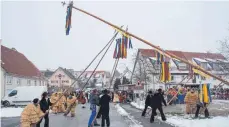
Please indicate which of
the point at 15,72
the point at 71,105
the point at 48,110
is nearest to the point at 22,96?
the point at 15,72

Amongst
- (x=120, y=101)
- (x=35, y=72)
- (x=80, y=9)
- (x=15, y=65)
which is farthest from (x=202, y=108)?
(x=35, y=72)

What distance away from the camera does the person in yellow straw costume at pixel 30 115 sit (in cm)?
1302

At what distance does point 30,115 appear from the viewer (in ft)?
42.9

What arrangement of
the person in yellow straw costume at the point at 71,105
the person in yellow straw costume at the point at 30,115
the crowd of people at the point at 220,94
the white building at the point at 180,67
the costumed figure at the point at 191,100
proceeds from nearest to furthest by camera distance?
the person in yellow straw costume at the point at 30,115 < the costumed figure at the point at 191,100 < the person in yellow straw costume at the point at 71,105 < the crowd of people at the point at 220,94 < the white building at the point at 180,67

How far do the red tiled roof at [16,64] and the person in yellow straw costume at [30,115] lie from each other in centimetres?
3330

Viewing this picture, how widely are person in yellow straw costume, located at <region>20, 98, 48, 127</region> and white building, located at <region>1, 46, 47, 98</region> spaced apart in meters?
31.6

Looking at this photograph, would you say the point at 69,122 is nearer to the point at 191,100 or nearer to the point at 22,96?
the point at 191,100

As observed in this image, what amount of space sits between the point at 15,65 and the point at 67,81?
54.5 meters

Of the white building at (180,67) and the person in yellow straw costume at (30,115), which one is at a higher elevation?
the white building at (180,67)

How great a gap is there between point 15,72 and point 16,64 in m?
5.42

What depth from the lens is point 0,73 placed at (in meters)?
43.0

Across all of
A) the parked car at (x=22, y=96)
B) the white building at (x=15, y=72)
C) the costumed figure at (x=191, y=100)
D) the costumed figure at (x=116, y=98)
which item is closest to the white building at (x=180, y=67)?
the costumed figure at (x=116, y=98)

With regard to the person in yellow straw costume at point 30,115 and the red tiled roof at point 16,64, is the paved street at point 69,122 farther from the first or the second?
the red tiled roof at point 16,64

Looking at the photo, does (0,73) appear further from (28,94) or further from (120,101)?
A: (120,101)
